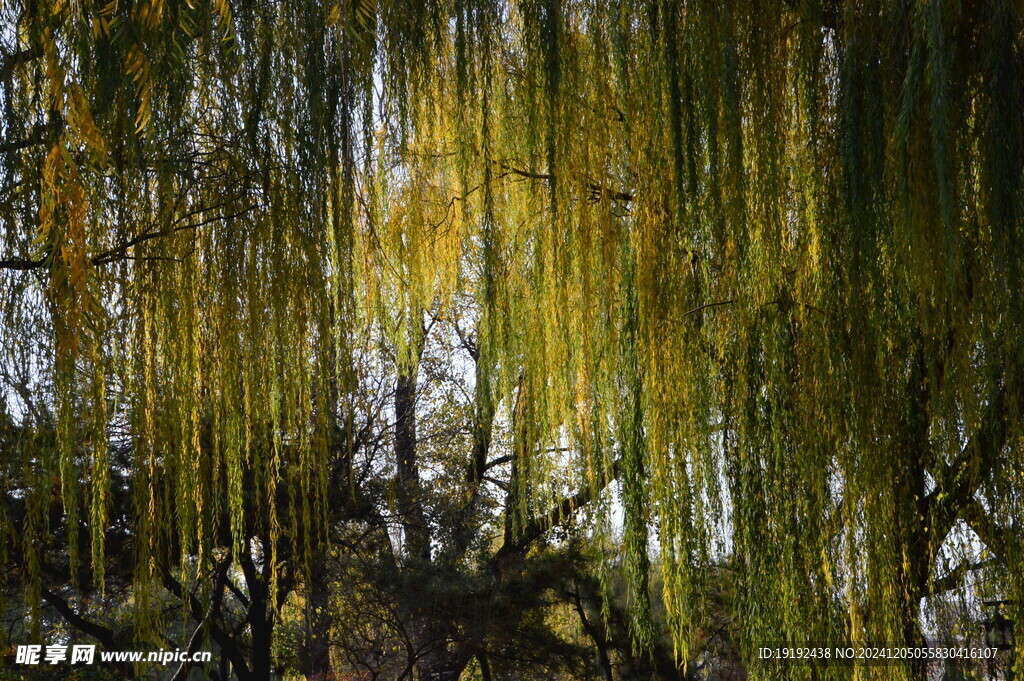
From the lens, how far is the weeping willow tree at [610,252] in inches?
48.9

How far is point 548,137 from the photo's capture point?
1.52 meters

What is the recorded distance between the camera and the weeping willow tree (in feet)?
4.08

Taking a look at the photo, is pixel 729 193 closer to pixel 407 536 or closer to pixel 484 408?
pixel 484 408

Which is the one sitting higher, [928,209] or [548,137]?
[548,137]

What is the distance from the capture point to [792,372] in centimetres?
176

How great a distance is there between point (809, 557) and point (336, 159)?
104 centimetres

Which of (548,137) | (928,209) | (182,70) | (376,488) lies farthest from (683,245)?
(376,488)

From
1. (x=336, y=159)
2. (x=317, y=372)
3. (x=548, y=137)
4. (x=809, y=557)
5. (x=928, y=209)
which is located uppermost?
(x=548, y=137)

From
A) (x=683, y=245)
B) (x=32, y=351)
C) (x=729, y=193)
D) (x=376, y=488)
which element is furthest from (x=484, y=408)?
(x=376, y=488)

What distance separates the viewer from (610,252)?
5.73ft

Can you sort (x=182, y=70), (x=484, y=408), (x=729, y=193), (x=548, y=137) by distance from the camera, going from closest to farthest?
(x=182, y=70) < (x=729, y=193) < (x=548, y=137) < (x=484, y=408)

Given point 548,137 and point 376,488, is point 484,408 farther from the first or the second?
point 376,488

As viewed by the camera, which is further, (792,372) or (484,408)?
(484,408)

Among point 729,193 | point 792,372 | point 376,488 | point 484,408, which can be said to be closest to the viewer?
point 729,193
